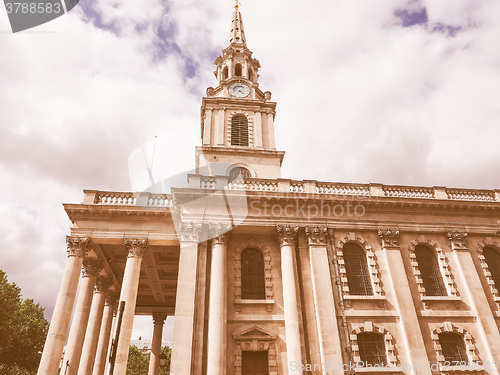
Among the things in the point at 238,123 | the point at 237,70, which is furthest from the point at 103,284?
the point at 237,70

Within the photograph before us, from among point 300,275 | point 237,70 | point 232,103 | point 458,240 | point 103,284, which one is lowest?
point 300,275

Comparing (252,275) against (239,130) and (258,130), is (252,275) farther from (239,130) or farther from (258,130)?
(239,130)

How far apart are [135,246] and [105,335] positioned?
378 inches

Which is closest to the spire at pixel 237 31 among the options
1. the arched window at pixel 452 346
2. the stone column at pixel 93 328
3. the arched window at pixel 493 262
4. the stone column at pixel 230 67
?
the stone column at pixel 230 67

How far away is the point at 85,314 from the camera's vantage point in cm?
1869

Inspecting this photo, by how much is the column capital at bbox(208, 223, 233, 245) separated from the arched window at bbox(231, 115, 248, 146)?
10.5m

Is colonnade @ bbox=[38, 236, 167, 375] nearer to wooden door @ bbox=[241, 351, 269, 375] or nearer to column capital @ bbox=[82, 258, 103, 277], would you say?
column capital @ bbox=[82, 258, 103, 277]

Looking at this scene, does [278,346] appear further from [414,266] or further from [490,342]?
[490,342]

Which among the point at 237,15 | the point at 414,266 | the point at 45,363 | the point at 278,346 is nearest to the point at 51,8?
the point at 45,363

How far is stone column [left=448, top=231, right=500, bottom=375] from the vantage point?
16.5 meters

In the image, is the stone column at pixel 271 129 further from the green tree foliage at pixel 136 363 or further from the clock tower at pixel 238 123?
the green tree foliage at pixel 136 363

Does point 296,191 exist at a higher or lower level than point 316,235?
higher

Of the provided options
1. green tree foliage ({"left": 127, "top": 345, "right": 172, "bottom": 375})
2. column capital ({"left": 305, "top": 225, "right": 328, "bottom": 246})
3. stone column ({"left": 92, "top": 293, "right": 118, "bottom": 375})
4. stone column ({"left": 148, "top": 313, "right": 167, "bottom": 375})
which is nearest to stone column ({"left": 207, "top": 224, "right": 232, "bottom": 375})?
column capital ({"left": 305, "top": 225, "right": 328, "bottom": 246})

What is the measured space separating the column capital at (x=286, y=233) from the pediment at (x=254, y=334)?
4.34 m
